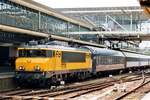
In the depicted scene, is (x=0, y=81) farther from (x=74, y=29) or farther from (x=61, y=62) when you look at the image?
(x=74, y=29)

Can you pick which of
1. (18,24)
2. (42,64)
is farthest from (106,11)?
(42,64)

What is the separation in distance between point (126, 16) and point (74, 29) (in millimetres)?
13217

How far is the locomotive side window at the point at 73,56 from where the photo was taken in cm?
2908

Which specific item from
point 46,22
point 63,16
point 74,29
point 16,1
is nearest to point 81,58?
point 16,1

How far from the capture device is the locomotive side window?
2908 centimetres

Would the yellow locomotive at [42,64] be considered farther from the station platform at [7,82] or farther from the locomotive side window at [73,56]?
the station platform at [7,82]

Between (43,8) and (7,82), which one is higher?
(43,8)

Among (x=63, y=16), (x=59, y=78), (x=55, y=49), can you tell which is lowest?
(x=59, y=78)

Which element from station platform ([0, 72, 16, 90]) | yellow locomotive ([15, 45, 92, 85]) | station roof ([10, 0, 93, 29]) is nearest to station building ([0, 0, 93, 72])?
station roof ([10, 0, 93, 29])

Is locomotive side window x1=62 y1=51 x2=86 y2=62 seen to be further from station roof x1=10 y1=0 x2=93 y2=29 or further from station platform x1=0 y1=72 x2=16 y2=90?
station roof x1=10 y1=0 x2=93 y2=29

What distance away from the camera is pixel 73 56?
102 feet

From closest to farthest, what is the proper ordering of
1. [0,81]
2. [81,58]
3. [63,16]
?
1. [0,81]
2. [81,58]
3. [63,16]

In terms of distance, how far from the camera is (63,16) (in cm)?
5181

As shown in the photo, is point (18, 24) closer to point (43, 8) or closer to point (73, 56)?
point (73, 56)
